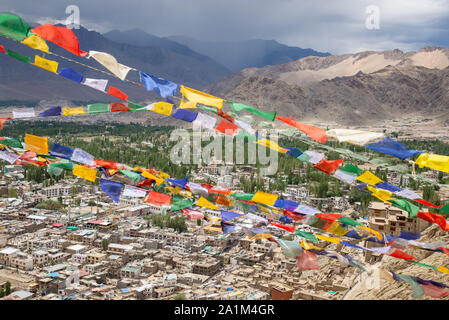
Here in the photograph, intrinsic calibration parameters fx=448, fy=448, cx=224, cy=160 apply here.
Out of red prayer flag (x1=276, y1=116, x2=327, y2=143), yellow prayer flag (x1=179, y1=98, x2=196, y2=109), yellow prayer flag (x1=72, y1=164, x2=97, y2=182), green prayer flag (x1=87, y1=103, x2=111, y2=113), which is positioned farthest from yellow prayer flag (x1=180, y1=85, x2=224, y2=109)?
yellow prayer flag (x1=72, y1=164, x2=97, y2=182)

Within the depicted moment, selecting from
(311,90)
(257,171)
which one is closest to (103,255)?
(257,171)

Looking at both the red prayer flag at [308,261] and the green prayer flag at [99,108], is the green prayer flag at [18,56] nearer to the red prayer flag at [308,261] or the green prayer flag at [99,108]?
the green prayer flag at [99,108]

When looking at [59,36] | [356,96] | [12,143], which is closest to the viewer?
[59,36]

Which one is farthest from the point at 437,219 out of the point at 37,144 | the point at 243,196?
the point at 37,144

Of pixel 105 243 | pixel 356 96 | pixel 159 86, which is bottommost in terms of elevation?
pixel 105 243

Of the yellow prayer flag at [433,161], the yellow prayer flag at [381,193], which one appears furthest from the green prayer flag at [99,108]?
the yellow prayer flag at [433,161]

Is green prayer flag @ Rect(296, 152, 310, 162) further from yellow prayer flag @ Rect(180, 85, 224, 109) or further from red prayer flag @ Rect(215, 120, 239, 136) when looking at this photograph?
yellow prayer flag @ Rect(180, 85, 224, 109)

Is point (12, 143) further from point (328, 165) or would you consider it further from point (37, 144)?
point (328, 165)
